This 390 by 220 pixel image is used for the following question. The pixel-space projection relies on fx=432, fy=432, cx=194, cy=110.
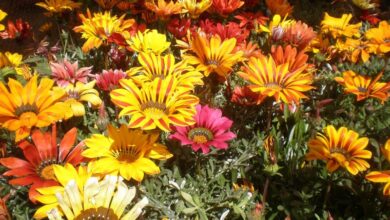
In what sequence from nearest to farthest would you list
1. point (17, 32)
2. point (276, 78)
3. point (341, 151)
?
point (341, 151) → point (276, 78) → point (17, 32)

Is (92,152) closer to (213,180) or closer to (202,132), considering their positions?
(202,132)

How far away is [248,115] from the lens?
1.69 meters

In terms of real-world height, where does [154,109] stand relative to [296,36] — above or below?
below

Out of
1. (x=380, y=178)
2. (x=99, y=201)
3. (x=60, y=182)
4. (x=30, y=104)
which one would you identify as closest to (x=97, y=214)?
(x=99, y=201)

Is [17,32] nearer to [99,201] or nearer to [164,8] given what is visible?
[164,8]

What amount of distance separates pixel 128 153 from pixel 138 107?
0.44 ft

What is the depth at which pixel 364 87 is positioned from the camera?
5.84 feet

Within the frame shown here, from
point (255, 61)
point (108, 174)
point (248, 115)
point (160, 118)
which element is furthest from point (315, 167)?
point (108, 174)

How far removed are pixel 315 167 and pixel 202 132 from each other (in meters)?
0.49

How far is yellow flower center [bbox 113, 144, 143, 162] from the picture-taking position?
1.18m

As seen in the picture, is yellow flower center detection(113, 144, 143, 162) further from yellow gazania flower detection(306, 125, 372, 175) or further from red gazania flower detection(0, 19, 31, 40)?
red gazania flower detection(0, 19, 31, 40)

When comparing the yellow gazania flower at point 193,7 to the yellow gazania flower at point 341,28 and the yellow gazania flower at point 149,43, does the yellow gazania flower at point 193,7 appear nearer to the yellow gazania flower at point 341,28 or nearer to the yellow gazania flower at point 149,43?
the yellow gazania flower at point 149,43

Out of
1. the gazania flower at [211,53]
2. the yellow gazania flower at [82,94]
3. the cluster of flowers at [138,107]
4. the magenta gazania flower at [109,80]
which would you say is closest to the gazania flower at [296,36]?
the cluster of flowers at [138,107]

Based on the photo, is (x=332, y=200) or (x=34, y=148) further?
(x=332, y=200)
